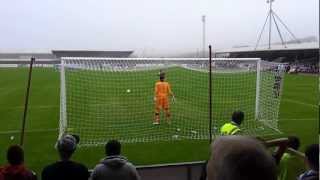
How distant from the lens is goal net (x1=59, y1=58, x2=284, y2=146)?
17.3 m

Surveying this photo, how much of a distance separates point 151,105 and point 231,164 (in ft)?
75.8

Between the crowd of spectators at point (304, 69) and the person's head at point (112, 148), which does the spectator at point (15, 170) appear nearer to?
the person's head at point (112, 148)

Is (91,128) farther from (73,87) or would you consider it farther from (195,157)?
(73,87)

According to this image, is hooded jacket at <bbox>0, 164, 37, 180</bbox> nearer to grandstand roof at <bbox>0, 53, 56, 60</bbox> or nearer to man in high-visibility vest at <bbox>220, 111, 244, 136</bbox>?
man in high-visibility vest at <bbox>220, 111, 244, 136</bbox>

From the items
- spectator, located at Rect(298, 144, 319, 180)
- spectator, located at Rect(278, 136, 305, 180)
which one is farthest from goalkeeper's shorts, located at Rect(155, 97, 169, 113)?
spectator, located at Rect(298, 144, 319, 180)

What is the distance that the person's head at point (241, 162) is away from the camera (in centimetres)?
258

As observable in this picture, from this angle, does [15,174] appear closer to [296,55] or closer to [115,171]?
[115,171]

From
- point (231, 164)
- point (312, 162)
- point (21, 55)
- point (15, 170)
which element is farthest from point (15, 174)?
point (21, 55)

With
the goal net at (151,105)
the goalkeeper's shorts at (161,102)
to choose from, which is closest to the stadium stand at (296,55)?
the goal net at (151,105)

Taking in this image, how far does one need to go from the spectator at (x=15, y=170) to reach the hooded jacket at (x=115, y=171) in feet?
2.80

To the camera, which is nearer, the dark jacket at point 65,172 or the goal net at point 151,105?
the dark jacket at point 65,172

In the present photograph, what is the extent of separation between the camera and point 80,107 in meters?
24.1

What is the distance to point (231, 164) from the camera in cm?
259

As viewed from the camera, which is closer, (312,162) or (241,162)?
(241,162)
